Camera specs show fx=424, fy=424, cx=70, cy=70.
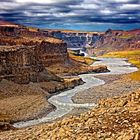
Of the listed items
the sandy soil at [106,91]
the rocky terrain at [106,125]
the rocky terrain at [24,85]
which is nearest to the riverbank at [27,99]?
the rocky terrain at [24,85]

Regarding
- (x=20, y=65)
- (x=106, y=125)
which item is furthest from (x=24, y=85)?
(x=106, y=125)

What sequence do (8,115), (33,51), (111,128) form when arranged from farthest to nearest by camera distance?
1. (33,51)
2. (8,115)
3. (111,128)

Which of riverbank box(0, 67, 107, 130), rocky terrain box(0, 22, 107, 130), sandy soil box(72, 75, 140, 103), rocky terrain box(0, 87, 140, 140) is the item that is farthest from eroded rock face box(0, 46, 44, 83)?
rocky terrain box(0, 87, 140, 140)

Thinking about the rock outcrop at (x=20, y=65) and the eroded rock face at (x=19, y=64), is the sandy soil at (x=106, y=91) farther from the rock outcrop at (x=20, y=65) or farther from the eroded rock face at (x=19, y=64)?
the eroded rock face at (x=19, y=64)

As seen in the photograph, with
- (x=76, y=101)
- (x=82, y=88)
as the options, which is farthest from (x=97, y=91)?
(x=76, y=101)

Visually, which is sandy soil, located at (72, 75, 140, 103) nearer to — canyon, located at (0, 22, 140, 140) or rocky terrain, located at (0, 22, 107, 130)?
canyon, located at (0, 22, 140, 140)

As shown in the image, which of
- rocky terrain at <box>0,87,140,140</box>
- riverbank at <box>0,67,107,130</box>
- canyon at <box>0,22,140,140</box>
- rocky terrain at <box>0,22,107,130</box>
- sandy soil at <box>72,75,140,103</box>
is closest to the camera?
rocky terrain at <box>0,87,140,140</box>

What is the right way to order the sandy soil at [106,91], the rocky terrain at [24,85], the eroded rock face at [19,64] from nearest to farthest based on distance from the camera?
the rocky terrain at [24,85] < the sandy soil at [106,91] < the eroded rock face at [19,64]

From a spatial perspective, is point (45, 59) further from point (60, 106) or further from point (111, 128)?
point (111, 128)

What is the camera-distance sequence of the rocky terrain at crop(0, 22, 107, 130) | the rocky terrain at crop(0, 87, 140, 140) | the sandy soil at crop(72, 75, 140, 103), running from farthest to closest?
the sandy soil at crop(72, 75, 140, 103) → the rocky terrain at crop(0, 22, 107, 130) → the rocky terrain at crop(0, 87, 140, 140)

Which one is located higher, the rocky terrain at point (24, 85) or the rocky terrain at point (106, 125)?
the rocky terrain at point (106, 125)

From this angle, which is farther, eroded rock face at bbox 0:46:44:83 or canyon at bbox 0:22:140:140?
eroded rock face at bbox 0:46:44:83
